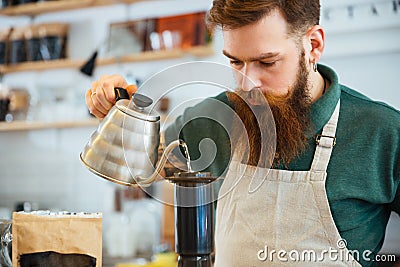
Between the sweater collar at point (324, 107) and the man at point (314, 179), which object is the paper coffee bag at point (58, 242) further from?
the sweater collar at point (324, 107)

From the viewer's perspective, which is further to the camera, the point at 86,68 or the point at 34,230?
the point at 86,68

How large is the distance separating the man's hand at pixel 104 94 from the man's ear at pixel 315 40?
0.45m

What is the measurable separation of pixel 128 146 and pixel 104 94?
0.23 metres

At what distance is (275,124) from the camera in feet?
4.00

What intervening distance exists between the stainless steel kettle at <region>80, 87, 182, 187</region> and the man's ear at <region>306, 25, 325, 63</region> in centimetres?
53

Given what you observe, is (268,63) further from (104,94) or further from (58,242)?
(58,242)

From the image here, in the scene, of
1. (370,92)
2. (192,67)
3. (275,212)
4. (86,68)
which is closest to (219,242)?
(275,212)

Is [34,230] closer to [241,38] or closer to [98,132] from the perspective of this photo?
[98,132]

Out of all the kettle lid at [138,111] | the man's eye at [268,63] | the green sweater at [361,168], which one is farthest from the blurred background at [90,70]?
the kettle lid at [138,111]

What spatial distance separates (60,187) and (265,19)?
2565 millimetres

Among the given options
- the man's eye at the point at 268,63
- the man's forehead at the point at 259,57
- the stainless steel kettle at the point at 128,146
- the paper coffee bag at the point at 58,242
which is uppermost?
the man's forehead at the point at 259,57

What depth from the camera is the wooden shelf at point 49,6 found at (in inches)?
133

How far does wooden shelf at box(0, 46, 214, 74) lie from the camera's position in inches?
123

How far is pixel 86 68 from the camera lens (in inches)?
133
